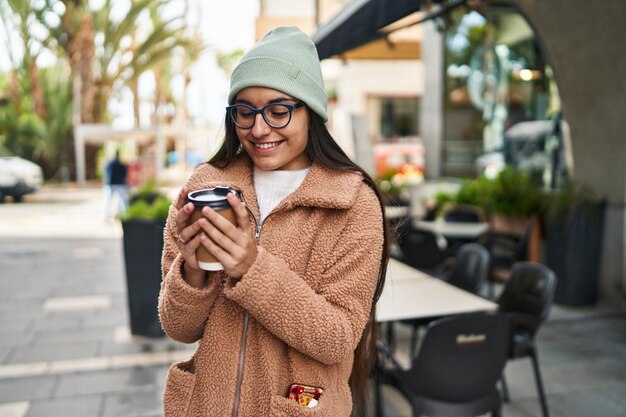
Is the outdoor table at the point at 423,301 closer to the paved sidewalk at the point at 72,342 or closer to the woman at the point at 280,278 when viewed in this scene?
the woman at the point at 280,278

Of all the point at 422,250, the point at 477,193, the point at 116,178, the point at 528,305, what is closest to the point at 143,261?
the point at 422,250

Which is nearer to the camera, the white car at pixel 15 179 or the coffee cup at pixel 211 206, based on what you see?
the coffee cup at pixel 211 206

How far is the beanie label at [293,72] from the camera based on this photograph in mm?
1393

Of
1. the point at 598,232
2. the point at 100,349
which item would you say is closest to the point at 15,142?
the point at 100,349

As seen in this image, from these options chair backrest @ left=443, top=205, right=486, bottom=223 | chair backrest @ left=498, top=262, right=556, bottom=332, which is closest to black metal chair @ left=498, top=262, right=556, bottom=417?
chair backrest @ left=498, top=262, right=556, bottom=332

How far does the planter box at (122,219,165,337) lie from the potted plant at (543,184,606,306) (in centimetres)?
399

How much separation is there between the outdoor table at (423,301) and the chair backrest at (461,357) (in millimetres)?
395

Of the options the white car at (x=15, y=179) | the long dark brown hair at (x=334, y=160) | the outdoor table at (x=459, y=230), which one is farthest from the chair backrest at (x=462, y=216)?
the white car at (x=15, y=179)

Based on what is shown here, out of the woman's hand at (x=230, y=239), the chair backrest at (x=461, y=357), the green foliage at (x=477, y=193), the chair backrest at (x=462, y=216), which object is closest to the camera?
the woman's hand at (x=230, y=239)

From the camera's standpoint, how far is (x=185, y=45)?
23062mm

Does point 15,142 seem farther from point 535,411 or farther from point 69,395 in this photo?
point 535,411

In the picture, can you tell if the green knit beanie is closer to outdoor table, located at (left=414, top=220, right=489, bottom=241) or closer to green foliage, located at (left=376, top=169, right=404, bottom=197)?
outdoor table, located at (left=414, top=220, right=489, bottom=241)

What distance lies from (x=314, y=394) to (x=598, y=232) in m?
5.51

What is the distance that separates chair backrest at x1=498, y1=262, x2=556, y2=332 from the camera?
3480mm
